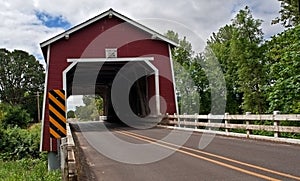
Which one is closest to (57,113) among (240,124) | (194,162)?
(194,162)

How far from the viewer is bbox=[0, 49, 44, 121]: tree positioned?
6150 cm

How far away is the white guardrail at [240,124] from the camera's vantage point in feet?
31.2

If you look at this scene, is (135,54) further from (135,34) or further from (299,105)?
(299,105)

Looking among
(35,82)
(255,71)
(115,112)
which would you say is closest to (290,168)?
(115,112)

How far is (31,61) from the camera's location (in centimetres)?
6431

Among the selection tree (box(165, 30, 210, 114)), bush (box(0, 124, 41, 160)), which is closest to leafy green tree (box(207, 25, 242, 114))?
tree (box(165, 30, 210, 114))

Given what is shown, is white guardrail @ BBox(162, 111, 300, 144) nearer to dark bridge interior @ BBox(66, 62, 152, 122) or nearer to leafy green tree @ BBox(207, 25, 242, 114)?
dark bridge interior @ BBox(66, 62, 152, 122)

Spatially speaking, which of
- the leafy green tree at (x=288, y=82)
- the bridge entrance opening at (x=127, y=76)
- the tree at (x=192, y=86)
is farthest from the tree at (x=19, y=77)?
the leafy green tree at (x=288, y=82)

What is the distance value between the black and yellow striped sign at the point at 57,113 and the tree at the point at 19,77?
55.4m

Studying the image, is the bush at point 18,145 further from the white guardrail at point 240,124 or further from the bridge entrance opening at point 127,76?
the white guardrail at point 240,124

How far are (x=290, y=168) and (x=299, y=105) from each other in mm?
9908

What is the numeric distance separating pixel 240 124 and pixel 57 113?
6.36 metres

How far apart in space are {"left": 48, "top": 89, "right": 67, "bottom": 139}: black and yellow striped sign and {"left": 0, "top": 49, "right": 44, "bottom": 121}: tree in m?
55.4

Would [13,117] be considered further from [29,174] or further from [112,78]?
[29,174]
